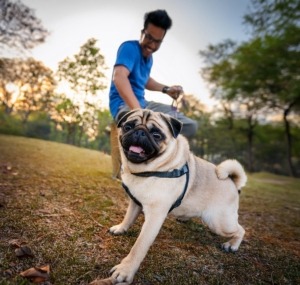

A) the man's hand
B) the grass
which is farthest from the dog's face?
the man's hand

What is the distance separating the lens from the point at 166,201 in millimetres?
2631

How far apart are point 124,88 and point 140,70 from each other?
89 centimetres

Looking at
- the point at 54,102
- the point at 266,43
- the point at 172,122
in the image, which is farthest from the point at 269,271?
the point at 54,102

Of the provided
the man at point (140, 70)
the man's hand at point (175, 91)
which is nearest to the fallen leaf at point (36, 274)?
the man at point (140, 70)

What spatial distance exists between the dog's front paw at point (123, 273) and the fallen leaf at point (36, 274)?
531mm

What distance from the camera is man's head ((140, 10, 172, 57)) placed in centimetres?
377

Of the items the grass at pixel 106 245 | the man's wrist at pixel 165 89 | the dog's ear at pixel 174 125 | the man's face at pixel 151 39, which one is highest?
the man's face at pixel 151 39

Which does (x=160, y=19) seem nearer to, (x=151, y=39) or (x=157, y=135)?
(x=151, y=39)

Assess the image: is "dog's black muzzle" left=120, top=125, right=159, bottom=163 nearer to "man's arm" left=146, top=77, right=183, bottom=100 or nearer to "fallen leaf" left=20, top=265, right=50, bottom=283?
"fallen leaf" left=20, top=265, right=50, bottom=283

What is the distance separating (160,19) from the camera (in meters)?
3.76

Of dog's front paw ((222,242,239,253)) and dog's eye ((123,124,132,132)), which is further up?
dog's eye ((123,124,132,132))

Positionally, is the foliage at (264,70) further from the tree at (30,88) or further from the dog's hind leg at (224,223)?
the tree at (30,88)

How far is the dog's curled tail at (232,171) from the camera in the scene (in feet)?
11.0

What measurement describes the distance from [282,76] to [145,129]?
21.5 metres
